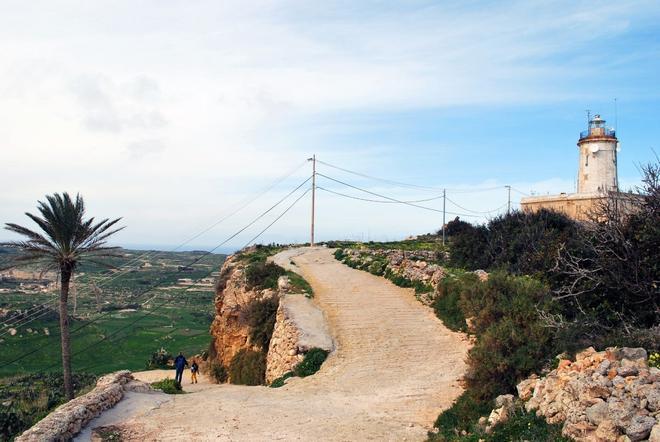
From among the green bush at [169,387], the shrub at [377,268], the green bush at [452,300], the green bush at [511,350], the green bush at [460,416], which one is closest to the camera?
the green bush at [460,416]

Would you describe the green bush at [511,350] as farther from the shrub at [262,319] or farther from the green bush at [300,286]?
the green bush at [300,286]

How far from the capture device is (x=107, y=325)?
53094 mm

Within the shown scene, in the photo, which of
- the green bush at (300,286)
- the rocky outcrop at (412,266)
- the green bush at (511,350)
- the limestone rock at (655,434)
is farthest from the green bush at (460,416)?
the green bush at (300,286)

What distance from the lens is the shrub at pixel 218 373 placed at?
2200 cm

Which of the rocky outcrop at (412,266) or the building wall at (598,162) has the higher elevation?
the building wall at (598,162)

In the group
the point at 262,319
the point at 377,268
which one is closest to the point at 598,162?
the point at 377,268

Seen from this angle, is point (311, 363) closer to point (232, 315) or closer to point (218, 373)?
point (218, 373)

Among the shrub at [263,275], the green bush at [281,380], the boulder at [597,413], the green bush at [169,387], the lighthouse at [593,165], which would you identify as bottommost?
the green bush at [169,387]

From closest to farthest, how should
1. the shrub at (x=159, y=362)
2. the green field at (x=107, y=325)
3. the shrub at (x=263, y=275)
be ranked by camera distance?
the shrub at (x=263, y=275)
the shrub at (x=159, y=362)
the green field at (x=107, y=325)

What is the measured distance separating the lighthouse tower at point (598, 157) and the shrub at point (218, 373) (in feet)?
109

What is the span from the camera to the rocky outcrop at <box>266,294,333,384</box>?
1631 centimetres

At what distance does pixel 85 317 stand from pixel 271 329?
1729 inches

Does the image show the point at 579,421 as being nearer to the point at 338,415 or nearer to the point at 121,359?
the point at 338,415

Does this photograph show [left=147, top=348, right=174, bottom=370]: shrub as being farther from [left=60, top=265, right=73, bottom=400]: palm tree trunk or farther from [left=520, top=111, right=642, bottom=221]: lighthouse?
[left=520, top=111, right=642, bottom=221]: lighthouse
